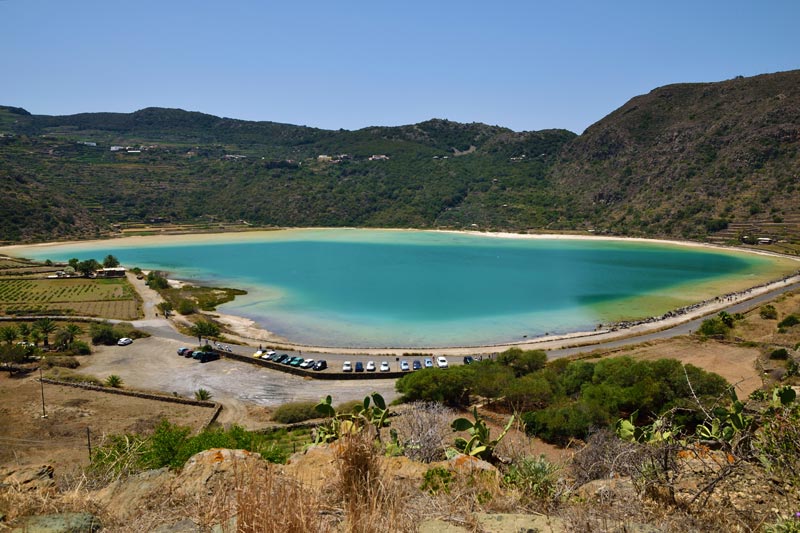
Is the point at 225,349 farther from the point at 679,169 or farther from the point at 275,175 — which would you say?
the point at 275,175

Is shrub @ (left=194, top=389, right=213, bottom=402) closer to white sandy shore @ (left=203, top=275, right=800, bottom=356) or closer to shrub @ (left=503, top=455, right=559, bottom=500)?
white sandy shore @ (left=203, top=275, right=800, bottom=356)

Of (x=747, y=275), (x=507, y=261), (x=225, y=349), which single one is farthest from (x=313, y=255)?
(x=747, y=275)

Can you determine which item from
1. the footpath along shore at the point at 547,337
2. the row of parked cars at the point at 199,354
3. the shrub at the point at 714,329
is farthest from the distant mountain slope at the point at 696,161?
the row of parked cars at the point at 199,354

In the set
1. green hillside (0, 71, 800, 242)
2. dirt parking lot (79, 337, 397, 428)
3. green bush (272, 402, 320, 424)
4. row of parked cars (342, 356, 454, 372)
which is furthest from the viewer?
green hillside (0, 71, 800, 242)

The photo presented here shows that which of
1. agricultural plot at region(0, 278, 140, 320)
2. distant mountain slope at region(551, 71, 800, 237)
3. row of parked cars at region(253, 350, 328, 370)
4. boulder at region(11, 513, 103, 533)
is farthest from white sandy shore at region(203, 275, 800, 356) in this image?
distant mountain slope at region(551, 71, 800, 237)

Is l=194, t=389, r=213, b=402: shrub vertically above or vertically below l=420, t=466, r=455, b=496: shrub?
below
